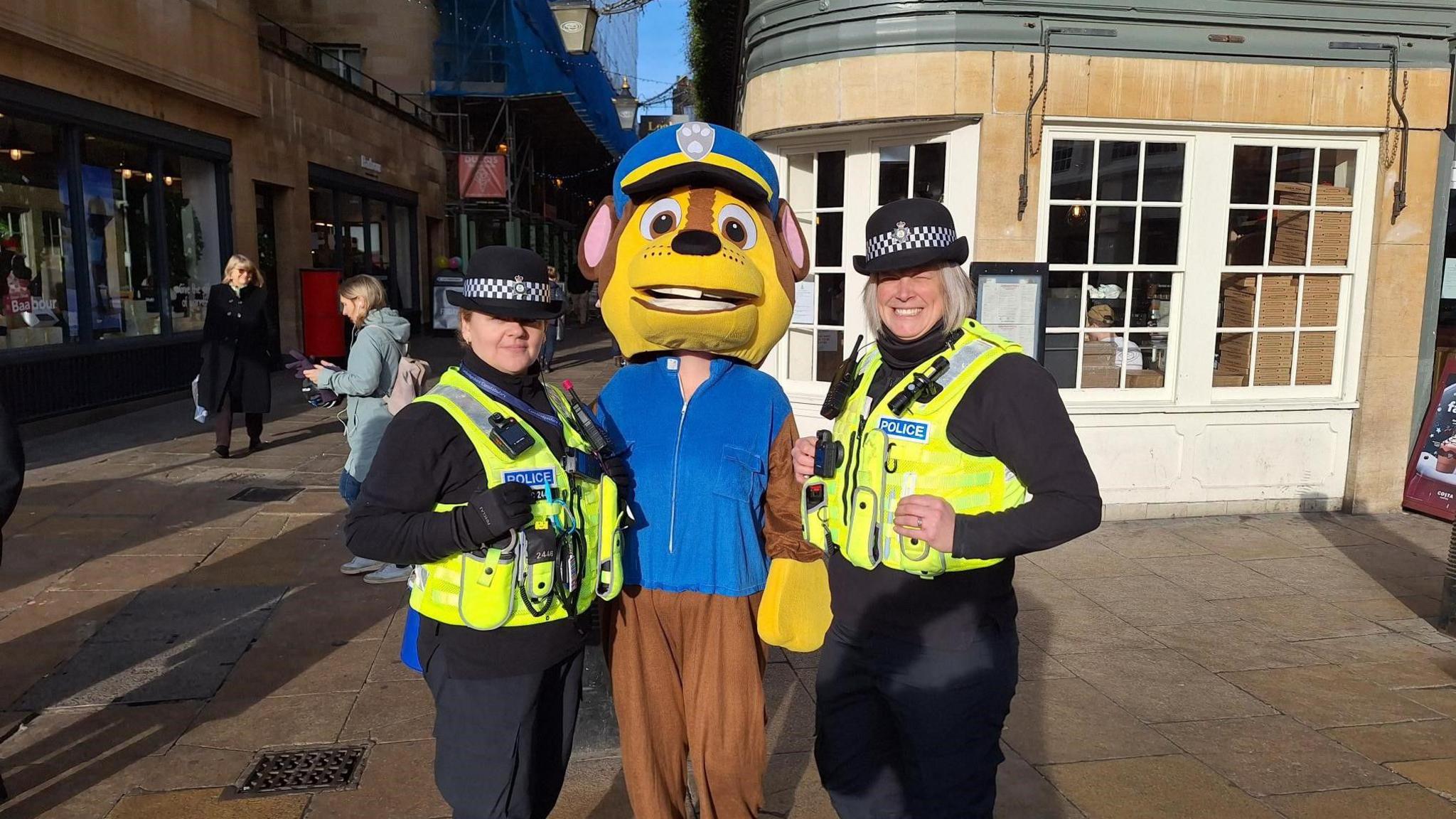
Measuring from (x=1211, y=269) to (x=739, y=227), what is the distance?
481 cm

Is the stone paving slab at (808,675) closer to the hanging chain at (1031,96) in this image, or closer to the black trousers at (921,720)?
the black trousers at (921,720)

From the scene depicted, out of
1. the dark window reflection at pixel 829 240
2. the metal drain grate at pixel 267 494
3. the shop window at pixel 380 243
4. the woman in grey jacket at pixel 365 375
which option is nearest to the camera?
the woman in grey jacket at pixel 365 375

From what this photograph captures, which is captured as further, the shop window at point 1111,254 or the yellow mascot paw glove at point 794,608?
the shop window at point 1111,254

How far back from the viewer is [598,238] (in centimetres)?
290

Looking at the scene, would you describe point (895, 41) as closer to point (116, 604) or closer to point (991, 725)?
point (991, 725)

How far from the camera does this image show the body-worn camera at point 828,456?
236cm

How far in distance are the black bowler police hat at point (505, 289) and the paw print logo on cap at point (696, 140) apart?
632 millimetres

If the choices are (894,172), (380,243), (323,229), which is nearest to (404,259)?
(380,243)

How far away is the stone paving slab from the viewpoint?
3.20m

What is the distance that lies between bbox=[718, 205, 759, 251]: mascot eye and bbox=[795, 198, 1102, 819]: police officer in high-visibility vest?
0.44m

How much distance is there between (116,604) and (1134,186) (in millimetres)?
6470

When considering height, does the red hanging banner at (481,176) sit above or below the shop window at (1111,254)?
above

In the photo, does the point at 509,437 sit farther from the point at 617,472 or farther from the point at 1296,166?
the point at 1296,166

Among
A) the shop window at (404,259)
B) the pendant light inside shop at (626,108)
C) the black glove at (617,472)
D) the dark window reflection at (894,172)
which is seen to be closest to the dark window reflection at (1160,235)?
the dark window reflection at (894,172)
